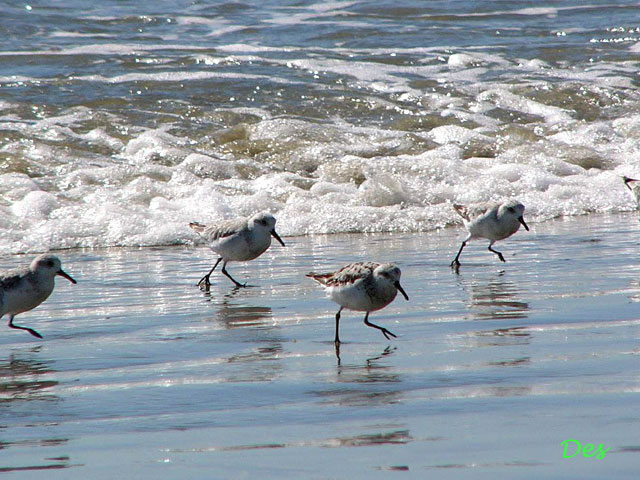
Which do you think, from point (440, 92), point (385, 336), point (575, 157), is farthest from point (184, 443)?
point (440, 92)

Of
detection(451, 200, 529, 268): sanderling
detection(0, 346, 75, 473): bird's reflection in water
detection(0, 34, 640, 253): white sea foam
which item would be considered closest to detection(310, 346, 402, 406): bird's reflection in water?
detection(0, 346, 75, 473): bird's reflection in water

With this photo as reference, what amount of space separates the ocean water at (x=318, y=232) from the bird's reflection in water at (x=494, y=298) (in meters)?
0.05

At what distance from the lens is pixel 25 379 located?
186 inches

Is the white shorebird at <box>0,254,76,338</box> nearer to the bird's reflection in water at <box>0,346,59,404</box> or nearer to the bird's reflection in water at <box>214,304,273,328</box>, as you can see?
the bird's reflection in water at <box>0,346,59,404</box>

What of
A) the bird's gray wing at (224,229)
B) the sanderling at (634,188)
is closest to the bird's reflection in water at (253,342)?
the bird's gray wing at (224,229)

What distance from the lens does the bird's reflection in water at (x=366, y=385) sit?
4.05 metres

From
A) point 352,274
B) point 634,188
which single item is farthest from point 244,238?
→ point 634,188

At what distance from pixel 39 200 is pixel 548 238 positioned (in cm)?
609

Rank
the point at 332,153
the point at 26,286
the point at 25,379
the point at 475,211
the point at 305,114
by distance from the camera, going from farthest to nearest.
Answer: the point at 305,114
the point at 332,153
the point at 475,211
the point at 26,286
the point at 25,379

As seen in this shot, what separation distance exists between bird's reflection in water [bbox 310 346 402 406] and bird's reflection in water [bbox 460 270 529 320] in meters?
1.35

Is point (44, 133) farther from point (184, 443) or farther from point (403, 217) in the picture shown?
point (184, 443)

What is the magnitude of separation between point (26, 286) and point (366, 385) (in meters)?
2.66

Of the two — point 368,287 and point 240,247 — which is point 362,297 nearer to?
point 368,287

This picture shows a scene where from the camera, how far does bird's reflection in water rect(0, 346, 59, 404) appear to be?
172 inches
